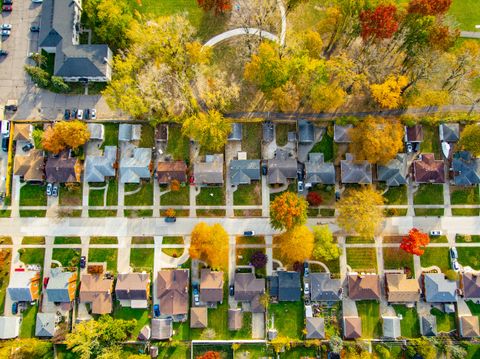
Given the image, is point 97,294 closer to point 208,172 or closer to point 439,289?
point 208,172

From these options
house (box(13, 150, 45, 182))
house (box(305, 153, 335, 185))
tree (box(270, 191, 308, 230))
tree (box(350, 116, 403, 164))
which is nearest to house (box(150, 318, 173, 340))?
tree (box(270, 191, 308, 230))

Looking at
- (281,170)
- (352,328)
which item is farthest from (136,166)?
(352,328)

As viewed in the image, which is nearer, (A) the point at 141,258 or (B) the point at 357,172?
(B) the point at 357,172

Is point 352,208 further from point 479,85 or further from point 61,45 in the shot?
point 61,45

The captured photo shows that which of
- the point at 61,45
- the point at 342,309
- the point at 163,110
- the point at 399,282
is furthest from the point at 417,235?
the point at 61,45

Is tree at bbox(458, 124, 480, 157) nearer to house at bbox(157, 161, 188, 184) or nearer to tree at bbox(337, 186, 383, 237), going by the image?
tree at bbox(337, 186, 383, 237)

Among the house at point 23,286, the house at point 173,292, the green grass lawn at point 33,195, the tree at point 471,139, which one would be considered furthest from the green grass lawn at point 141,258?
the tree at point 471,139

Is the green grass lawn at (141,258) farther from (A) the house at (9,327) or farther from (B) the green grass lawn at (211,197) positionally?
(A) the house at (9,327)
